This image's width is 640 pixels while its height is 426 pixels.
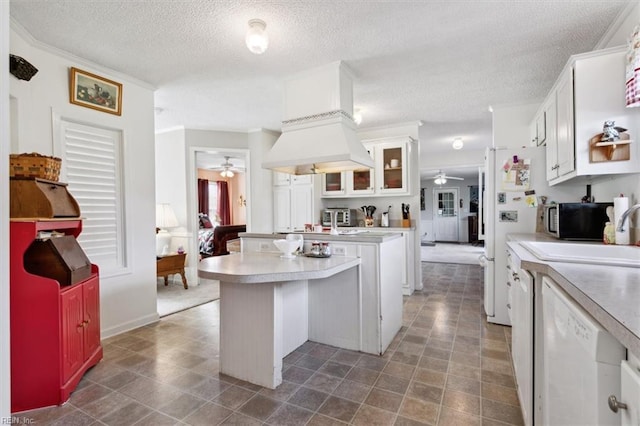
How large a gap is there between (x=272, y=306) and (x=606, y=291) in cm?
161

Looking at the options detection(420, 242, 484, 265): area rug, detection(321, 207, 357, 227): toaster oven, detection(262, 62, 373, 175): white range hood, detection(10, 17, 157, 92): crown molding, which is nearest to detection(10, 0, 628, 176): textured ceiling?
detection(10, 17, 157, 92): crown molding

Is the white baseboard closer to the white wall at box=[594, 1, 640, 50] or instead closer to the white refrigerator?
the white refrigerator

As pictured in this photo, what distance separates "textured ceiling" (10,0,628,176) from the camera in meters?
2.01

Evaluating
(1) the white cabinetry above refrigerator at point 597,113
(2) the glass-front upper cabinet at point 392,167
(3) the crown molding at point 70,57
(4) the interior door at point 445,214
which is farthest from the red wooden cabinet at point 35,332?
(4) the interior door at point 445,214

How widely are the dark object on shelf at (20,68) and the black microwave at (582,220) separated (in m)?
3.94

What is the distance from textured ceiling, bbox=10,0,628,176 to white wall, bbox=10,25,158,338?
0.14 m

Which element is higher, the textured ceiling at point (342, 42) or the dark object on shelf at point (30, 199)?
the textured ceiling at point (342, 42)

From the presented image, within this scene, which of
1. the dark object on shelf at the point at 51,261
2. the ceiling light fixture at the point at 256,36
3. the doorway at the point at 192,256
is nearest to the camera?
the dark object on shelf at the point at 51,261

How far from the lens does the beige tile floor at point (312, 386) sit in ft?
5.66

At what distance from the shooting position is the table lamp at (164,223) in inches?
179

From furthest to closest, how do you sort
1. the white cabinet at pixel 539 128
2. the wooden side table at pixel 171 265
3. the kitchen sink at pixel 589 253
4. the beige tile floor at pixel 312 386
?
the wooden side table at pixel 171 265
the white cabinet at pixel 539 128
the beige tile floor at pixel 312 386
the kitchen sink at pixel 589 253

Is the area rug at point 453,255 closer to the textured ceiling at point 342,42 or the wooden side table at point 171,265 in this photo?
the textured ceiling at point 342,42

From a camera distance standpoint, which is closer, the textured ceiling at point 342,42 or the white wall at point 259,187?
the textured ceiling at point 342,42

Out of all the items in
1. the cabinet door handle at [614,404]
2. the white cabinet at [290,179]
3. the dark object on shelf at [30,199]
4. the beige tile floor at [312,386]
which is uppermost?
the white cabinet at [290,179]
